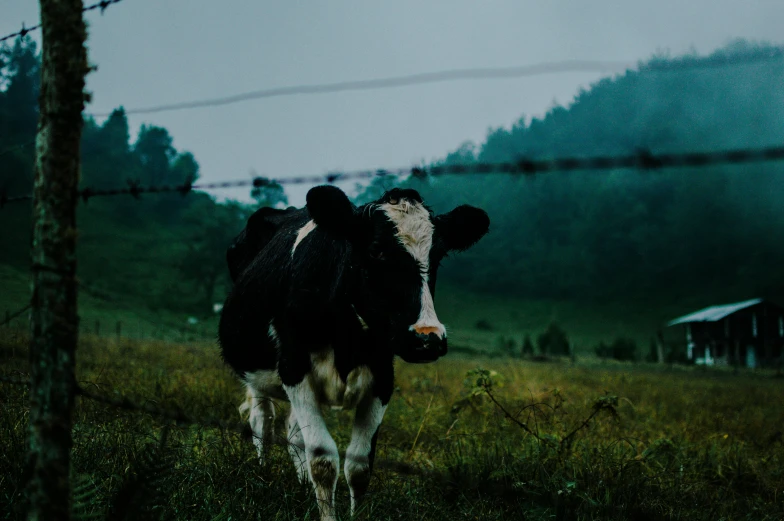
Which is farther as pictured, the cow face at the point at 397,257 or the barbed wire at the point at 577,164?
the cow face at the point at 397,257

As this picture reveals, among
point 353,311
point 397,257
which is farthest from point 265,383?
point 397,257

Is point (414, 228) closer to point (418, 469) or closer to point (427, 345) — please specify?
point (427, 345)

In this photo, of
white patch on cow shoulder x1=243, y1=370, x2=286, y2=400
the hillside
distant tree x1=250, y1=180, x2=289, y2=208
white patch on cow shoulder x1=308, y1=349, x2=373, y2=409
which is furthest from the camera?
the hillside

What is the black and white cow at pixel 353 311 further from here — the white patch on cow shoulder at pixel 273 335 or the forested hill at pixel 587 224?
the forested hill at pixel 587 224

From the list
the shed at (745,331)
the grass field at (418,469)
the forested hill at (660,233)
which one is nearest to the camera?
the grass field at (418,469)

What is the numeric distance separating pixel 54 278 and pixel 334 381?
7.32ft

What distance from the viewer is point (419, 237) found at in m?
3.45

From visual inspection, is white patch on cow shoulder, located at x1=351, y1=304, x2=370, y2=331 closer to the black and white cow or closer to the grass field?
the black and white cow

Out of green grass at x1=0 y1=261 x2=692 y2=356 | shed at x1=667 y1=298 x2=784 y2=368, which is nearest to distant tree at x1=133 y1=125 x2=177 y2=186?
green grass at x1=0 y1=261 x2=692 y2=356

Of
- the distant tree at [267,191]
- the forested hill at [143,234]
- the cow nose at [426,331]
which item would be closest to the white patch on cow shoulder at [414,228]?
the cow nose at [426,331]

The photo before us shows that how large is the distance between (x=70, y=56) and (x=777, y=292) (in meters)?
111

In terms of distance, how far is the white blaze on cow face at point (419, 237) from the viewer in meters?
3.11

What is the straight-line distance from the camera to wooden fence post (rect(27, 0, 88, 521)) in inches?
70.6

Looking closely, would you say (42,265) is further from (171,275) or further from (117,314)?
(171,275)
